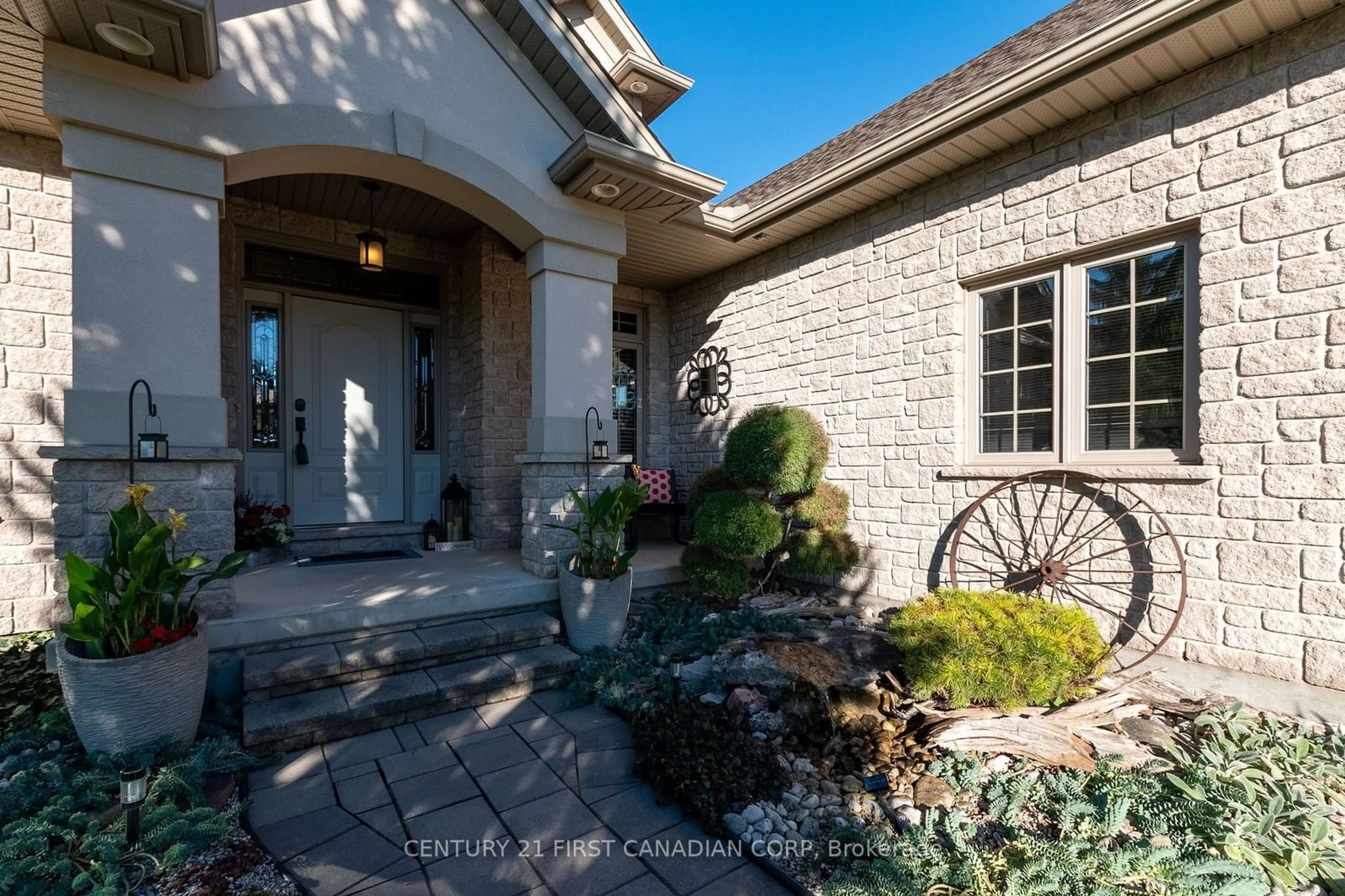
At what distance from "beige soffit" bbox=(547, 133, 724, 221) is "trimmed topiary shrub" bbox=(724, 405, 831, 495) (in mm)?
1631

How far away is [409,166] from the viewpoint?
3.62 m

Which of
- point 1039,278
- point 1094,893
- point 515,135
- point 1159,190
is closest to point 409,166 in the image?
point 515,135

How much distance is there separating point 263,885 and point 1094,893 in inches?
93.9

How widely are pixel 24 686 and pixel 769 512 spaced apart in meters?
4.06

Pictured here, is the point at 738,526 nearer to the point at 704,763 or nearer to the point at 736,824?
the point at 704,763

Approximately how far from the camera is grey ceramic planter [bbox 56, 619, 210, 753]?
2.25 meters

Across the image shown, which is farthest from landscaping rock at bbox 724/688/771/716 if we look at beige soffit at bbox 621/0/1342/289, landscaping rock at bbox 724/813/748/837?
beige soffit at bbox 621/0/1342/289

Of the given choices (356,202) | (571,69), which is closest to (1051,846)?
(571,69)

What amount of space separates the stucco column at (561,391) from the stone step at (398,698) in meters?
0.77

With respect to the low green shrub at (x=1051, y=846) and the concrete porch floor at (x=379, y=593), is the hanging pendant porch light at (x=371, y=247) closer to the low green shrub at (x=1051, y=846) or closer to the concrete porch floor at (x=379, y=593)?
the concrete porch floor at (x=379, y=593)

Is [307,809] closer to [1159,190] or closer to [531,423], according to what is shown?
[531,423]

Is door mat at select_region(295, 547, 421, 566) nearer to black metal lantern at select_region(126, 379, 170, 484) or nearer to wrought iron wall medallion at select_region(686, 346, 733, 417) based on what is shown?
black metal lantern at select_region(126, 379, 170, 484)

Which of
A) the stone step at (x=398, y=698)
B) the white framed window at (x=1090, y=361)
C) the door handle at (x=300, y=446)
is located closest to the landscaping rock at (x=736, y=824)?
the stone step at (x=398, y=698)

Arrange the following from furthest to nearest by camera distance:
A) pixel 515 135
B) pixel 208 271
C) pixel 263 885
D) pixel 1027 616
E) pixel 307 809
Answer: pixel 515 135
pixel 208 271
pixel 1027 616
pixel 307 809
pixel 263 885
